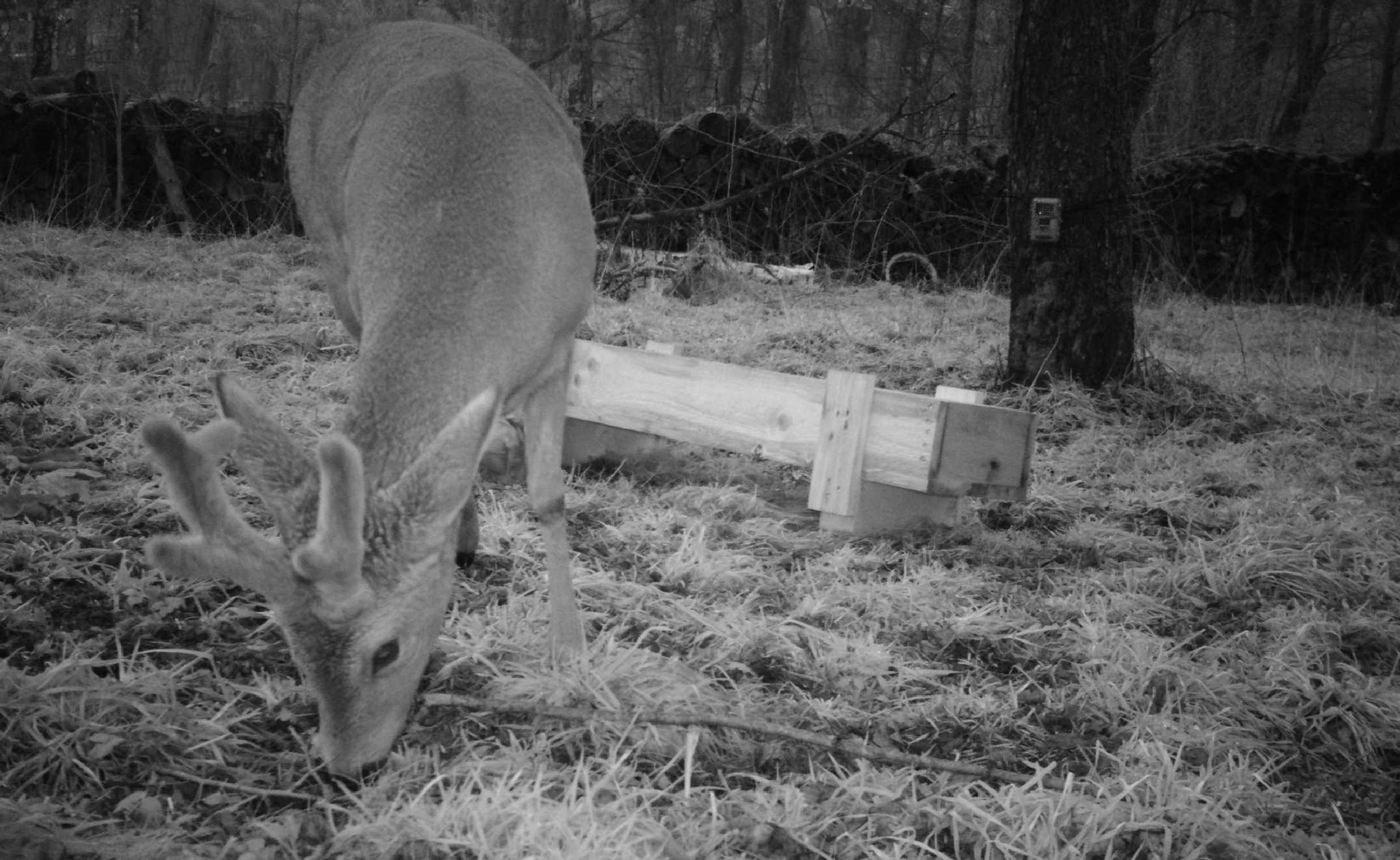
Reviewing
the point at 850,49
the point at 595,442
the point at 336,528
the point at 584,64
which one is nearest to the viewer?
the point at 336,528

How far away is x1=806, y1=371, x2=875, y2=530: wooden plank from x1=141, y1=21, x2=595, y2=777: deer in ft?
3.79

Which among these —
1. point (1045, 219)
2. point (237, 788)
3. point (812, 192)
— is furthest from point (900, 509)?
point (812, 192)

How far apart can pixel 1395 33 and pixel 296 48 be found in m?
16.9

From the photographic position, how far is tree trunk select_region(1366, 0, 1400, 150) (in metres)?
17.5

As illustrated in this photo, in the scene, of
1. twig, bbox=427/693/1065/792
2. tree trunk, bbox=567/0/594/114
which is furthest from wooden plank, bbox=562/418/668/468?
tree trunk, bbox=567/0/594/114

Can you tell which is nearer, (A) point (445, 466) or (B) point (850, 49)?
(A) point (445, 466)

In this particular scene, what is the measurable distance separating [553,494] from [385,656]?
112 cm

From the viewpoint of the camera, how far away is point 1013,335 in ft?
19.5

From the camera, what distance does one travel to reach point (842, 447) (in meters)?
4.14

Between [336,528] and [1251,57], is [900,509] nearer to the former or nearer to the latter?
[336,528]

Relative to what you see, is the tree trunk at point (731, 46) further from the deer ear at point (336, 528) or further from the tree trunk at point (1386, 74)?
the deer ear at point (336, 528)

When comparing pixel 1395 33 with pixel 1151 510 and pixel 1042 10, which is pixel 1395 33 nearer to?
pixel 1042 10

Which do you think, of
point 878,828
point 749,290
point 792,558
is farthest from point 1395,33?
point 878,828

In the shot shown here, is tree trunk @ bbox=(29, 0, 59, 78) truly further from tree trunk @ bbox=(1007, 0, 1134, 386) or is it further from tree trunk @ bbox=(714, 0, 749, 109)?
tree trunk @ bbox=(1007, 0, 1134, 386)
